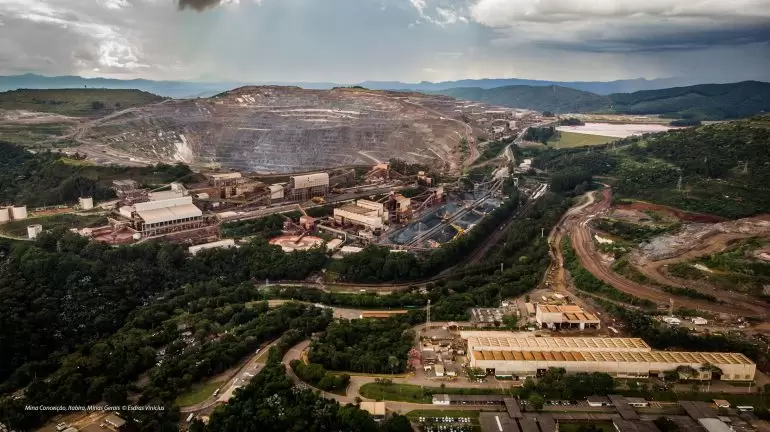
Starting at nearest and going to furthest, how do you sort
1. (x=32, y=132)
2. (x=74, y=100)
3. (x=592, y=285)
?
1. (x=592, y=285)
2. (x=32, y=132)
3. (x=74, y=100)

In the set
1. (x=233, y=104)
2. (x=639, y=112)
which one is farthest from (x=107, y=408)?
(x=639, y=112)

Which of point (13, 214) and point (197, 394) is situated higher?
point (13, 214)

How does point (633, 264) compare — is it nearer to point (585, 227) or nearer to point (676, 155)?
point (585, 227)

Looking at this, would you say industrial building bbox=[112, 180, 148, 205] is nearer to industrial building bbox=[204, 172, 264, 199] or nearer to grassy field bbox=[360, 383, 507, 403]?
industrial building bbox=[204, 172, 264, 199]

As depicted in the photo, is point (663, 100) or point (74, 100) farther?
point (663, 100)

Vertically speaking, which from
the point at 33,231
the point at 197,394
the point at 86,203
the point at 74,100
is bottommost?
the point at 197,394

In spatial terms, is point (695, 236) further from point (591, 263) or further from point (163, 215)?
point (163, 215)

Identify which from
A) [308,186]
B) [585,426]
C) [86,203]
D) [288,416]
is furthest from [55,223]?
[585,426]
